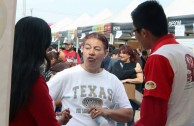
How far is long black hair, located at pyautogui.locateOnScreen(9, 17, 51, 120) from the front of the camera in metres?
1.66

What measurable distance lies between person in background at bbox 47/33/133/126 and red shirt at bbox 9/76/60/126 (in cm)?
76

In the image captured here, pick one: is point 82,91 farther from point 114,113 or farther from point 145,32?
point 145,32

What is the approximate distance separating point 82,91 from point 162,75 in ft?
2.64

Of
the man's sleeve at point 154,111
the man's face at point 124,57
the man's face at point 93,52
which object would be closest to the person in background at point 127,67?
the man's face at point 124,57

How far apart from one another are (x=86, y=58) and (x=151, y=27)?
0.78 m

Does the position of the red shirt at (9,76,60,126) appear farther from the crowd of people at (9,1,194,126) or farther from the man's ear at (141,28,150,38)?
the man's ear at (141,28,150,38)

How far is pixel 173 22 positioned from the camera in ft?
28.3

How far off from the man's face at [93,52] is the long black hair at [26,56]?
2.93 ft

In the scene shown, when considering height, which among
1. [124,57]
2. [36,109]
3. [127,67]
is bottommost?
[127,67]

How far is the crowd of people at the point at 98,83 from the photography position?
1.70 metres

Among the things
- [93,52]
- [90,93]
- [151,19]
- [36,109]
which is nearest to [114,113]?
[90,93]

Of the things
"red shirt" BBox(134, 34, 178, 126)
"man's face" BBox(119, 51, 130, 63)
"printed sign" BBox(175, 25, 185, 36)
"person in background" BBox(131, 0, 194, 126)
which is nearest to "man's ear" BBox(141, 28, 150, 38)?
"person in background" BBox(131, 0, 194, 126)

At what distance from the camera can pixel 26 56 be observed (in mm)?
1709

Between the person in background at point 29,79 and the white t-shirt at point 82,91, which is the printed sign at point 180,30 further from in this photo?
the person in background at point 29,79
